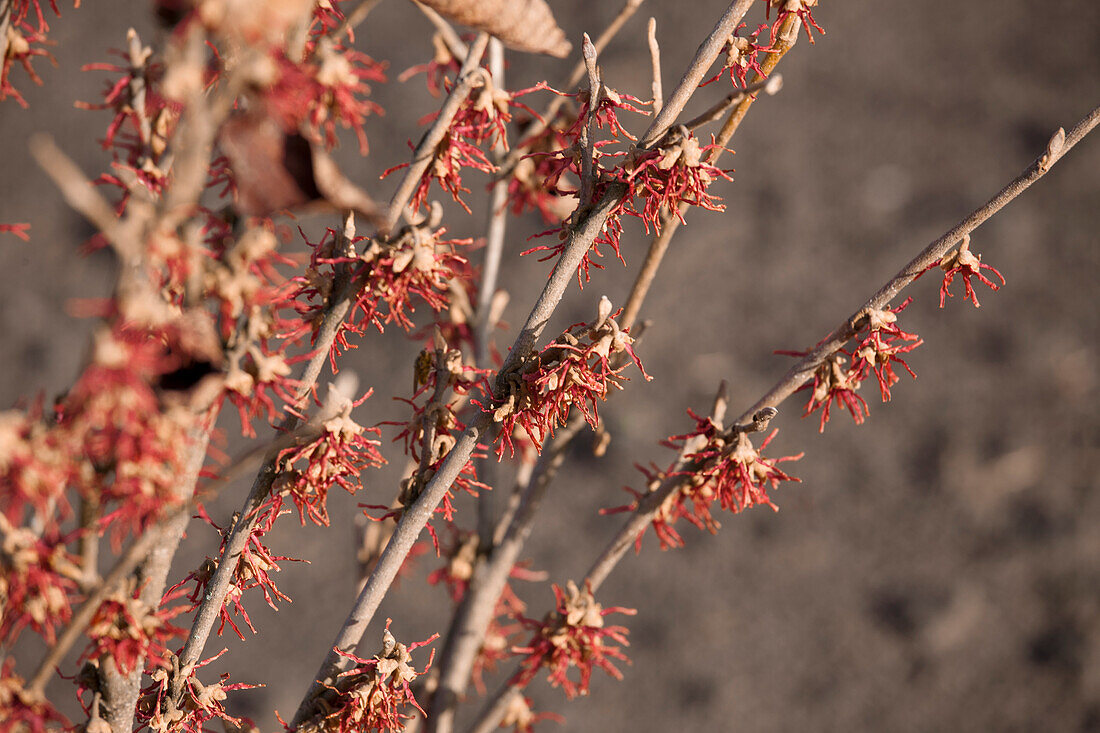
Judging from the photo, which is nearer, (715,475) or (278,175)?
(278,175)

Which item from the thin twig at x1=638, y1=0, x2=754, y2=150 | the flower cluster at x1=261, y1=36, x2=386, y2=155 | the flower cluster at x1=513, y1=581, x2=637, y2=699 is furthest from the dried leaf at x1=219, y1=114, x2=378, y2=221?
the flower cluster at x1=513, y1=581, x2=637, y2=699

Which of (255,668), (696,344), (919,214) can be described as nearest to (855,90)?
(919,214)

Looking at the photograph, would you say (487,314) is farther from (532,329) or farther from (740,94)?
(740,94)

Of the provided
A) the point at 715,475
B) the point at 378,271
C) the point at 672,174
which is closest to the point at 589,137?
the point at 672,174

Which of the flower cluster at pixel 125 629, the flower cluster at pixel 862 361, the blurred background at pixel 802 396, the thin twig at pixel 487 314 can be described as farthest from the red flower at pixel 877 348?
the blurred background at pixel 802 396

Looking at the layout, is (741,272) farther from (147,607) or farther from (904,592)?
(147,607)
